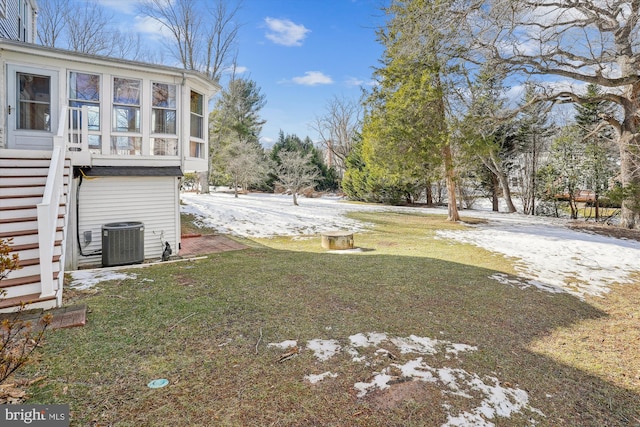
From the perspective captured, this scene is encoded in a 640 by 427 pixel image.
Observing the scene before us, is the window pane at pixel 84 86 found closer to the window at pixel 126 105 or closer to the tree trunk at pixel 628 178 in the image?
the window at pixel 126 105

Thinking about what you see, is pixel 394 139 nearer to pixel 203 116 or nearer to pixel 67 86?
pixel 203 116

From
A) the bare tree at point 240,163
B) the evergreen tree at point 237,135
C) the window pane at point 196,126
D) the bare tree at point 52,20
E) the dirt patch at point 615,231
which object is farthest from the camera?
the evergreen tree at point 237,135

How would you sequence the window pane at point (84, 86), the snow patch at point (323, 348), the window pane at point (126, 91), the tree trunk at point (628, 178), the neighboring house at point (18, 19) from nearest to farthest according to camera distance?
the snow patch at point (323, 348) < the window pane at point (84, 86) < the window pane at point (126, 91) < the neighboring house at point (18, 19) < the tree trunk at point (628, 178)

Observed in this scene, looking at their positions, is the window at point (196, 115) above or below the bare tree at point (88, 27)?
below

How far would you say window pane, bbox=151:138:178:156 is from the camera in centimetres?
795

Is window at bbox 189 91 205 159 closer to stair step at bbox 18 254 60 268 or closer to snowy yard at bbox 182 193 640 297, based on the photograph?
snowy yard at bbox 182 193 640 297

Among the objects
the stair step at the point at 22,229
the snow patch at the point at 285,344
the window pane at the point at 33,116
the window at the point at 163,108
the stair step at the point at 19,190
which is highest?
the window at the point at 163,108

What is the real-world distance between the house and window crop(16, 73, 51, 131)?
16mm

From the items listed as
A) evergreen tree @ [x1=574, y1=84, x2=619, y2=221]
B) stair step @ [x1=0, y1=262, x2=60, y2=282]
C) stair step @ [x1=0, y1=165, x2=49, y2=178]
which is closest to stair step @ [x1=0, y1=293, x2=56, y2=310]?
stair step @ [x1=0, y1=262, x2=60, y2=282]

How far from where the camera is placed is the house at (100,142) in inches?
243

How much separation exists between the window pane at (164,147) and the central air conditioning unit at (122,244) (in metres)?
1.92

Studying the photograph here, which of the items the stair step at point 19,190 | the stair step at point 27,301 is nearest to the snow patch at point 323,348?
the stair step at point 27,301

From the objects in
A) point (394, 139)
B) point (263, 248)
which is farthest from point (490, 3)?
point (263, 248)

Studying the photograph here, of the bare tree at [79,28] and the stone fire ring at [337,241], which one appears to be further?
the bare tree at [79,28]
